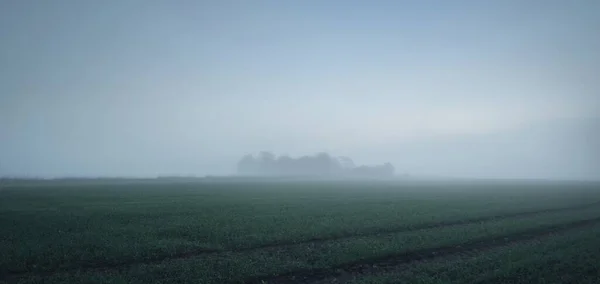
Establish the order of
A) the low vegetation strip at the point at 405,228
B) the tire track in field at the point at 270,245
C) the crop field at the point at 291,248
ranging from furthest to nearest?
1. the low vegetation strip at the point at 405,228
2. the tire track in field at the point at 270,245
3. the crop field at the point at 291,248

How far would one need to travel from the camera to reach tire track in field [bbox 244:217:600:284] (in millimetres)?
16016

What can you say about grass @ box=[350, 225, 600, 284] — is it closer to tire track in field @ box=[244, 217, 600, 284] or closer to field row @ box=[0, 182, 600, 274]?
tire track in field @ box=[244, 217, 600, 284]

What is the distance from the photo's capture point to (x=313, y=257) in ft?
63.0

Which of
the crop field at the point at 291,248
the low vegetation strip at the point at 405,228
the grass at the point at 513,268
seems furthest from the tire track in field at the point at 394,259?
the low vegetation strip at the point at 405,228

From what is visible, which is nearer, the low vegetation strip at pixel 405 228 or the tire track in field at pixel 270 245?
the tire track in field at pixel 270 245

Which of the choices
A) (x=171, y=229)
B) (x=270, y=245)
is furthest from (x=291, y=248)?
(x=171, y=229)

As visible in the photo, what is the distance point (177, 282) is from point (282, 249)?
26.4 feet

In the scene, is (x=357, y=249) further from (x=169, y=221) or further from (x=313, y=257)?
(x=169, y=221)

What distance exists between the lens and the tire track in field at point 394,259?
1602cm

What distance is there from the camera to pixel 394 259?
19.3 meters

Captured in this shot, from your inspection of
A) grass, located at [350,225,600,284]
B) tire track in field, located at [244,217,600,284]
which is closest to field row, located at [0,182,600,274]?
tire track in field, located at [244,217,600,284]

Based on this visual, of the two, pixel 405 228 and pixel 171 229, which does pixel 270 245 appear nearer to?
pixel 171 229

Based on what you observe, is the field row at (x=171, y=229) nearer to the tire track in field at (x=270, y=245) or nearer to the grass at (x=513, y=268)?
the tire track in field at (x=270, y=245)

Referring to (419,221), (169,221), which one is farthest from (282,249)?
(419,221)
